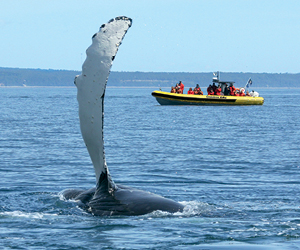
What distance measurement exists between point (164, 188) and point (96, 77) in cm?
571

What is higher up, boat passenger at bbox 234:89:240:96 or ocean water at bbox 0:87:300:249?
boat passenger at bbox 234:89:240:96

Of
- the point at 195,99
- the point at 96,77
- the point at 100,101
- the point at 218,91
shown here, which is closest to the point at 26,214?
the point at 100,101

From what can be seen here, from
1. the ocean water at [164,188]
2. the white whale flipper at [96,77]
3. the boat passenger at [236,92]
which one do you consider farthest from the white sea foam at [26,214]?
the boat passenger at [236,92]

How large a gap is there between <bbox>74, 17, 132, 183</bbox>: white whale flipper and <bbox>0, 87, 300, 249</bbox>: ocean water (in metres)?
1.35

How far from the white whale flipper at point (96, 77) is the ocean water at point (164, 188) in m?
1.35

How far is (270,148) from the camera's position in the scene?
2014 cm

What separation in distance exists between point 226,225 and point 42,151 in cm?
1197

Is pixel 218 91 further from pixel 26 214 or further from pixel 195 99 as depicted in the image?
pixel 26 214

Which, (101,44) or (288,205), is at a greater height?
(101,44)

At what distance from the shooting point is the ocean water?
277 inches

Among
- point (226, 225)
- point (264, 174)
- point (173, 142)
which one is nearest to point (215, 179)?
point (264, 174)

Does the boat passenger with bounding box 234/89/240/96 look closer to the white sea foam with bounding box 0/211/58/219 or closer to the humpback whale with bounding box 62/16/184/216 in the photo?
the white sea foam with bounding box 0/211/58/219

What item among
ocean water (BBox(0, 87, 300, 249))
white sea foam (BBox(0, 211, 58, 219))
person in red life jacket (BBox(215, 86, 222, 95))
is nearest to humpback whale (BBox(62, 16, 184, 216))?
ocean water (BBox(0, 87, 300, 249))

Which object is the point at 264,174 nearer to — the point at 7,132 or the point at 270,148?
the point at 270,148
